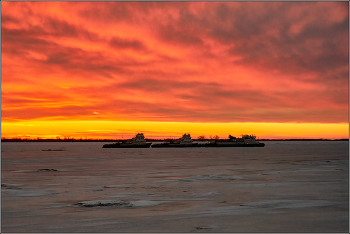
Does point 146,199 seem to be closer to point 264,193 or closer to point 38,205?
point 38,205

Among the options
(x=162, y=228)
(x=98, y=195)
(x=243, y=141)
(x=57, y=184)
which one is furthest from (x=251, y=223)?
(x=243, y=141)

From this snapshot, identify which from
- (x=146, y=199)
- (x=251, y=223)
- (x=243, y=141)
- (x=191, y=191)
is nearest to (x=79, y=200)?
(x=146, y=199)

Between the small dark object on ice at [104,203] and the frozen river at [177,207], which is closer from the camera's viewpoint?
the frozen river at [177,207]

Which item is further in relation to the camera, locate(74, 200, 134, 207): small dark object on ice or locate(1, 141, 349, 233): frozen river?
locate(74, 200, 134, 207): small dark object on ice

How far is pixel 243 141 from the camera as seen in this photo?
19088 cm

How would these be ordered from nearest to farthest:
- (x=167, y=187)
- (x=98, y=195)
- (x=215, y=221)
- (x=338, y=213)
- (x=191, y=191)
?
(x=215, y=221)
(x=338, y=213)
(x=98, y=195)
(x=191, y=191)
(x=167, y=187)

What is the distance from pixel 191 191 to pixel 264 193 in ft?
14.6

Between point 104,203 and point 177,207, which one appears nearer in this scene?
point 177,207

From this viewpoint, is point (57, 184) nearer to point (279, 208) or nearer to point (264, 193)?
point (264, 193)

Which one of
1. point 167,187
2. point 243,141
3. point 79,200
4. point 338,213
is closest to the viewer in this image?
point 338,213

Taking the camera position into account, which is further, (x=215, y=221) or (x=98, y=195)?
(x=98, y=195)

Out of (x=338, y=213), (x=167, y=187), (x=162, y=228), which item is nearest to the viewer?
(x=162, y=228)

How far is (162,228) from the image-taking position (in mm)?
13758

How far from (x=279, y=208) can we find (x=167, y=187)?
9515mm
